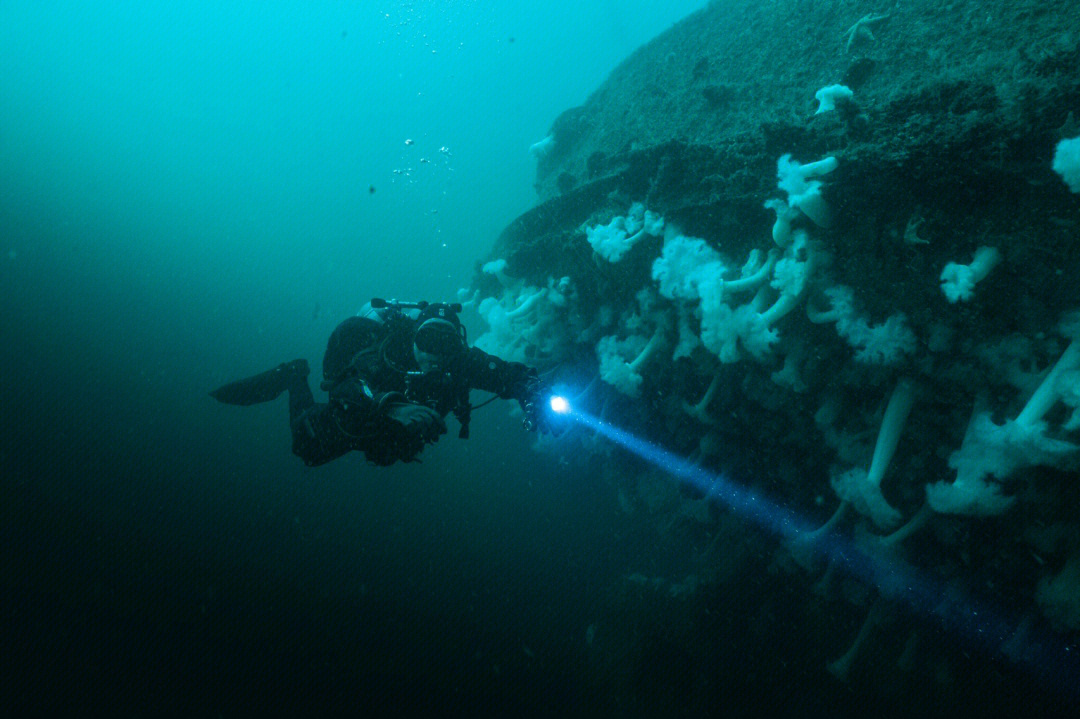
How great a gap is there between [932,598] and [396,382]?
422cm

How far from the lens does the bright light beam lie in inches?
106

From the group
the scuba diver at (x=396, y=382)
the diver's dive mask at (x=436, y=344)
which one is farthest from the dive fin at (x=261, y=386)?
the diver's dive mask at (x=436, y=344)

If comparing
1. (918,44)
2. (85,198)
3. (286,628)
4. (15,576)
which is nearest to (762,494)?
(918,44)

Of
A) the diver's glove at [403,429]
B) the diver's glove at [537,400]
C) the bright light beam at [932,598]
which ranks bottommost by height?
the diver's glove at [403,429]

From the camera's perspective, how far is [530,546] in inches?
536

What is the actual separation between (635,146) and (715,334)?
3349 millimetres

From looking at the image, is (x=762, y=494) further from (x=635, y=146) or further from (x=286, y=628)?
(x=286, y=628)

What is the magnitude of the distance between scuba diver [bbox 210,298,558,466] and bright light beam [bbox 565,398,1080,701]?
84.2 inches

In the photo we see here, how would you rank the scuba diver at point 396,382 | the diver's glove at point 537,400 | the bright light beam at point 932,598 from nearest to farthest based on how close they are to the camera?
the bright light beam at point 932,598 < the scuba diver at point 396,382 < the diver's glove at point 537,400

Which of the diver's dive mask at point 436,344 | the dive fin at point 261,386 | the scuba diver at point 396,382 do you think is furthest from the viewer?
the dive fin at point 261,386

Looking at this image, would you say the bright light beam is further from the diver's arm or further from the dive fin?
the dive fin

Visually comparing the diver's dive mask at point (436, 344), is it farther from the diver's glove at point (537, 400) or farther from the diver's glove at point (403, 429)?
the diver's glove at point (403, 429)

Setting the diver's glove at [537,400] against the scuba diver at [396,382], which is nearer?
the scuba diver at [396,382]

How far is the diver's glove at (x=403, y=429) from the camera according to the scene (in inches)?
109
